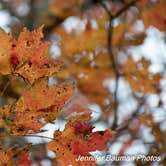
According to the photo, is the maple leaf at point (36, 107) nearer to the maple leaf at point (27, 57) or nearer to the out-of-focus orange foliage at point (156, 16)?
the maple leaf at point (27, 57)

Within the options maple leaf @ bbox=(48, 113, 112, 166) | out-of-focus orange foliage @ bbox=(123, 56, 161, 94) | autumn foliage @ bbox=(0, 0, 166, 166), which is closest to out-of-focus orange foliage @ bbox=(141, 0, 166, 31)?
autumn foliage @ bbox=(0, 0, 166, 166)

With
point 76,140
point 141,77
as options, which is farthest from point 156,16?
point 76,140

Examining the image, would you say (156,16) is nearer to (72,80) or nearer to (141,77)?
(141,77)

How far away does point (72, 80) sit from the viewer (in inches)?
50.3

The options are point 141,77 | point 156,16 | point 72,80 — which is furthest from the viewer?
point 141,77

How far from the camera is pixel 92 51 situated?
203cm

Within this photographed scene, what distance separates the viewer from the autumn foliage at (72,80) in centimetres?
105

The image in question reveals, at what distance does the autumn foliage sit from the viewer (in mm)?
1051

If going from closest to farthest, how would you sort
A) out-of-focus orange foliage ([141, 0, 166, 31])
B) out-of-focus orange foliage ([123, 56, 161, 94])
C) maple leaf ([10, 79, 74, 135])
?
maple leaf ([10, 79, 74, 135]) < out-of-focus orange foliage ([141, 0, 166, 31]) < out-of-focus orange foliage ([123, 56, 161, 94])

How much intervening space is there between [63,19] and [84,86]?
0.48m

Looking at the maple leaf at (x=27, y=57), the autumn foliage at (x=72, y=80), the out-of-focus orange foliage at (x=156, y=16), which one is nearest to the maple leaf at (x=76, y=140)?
the autumn foliage at (x=72, y=80)

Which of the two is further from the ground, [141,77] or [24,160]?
[141,77]

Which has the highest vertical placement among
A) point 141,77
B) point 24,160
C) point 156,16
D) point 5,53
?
point 156,16

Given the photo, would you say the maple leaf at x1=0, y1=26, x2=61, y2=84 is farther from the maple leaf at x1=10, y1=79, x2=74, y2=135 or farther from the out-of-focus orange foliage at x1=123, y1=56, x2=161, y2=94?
the out-of-focus orange foliage at x1=123, y1=56, x2=161, y2=94
